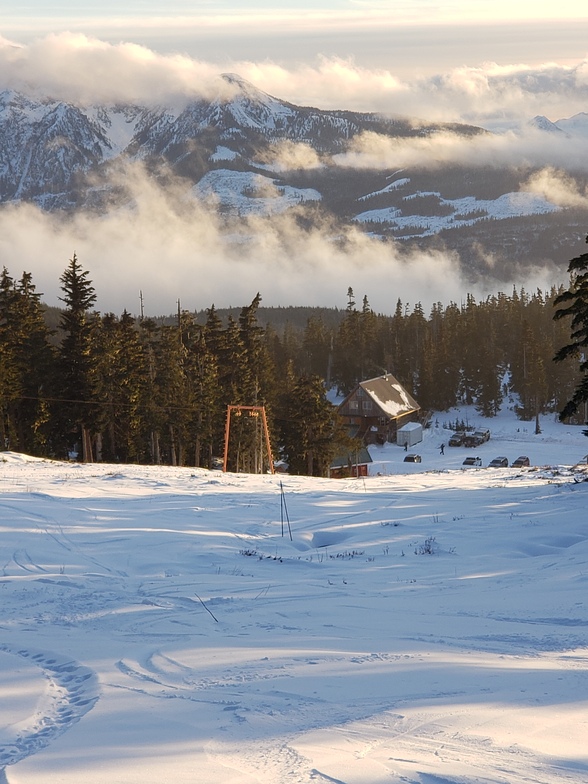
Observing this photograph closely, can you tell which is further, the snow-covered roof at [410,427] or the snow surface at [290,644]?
the snow-covered roof at [410,427]

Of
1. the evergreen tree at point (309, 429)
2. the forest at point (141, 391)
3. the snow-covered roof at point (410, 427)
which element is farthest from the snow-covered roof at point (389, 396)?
the evergreen tree at point (309, 429)

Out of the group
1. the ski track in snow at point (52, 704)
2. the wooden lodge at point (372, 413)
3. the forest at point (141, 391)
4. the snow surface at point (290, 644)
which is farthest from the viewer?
the wooden lodge at point (372, 413)

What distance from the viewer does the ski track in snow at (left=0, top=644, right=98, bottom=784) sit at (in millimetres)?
5855

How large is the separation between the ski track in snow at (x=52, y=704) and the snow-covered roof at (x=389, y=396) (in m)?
Result: 75.3

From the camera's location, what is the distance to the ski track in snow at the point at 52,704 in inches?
231

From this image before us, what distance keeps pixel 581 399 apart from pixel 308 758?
70.2 ft

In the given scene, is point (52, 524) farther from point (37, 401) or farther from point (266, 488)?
point (37, 401)

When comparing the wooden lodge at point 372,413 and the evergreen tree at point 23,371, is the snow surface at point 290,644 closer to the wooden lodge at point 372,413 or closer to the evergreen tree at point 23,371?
the evergreen tree at point 23,371

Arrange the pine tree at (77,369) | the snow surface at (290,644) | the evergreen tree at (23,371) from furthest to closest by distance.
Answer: the evergreen tree at (23,371) < the pine tree at (77,369) < the snow surface at (290,644)

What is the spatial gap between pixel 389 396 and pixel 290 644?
7803 cm

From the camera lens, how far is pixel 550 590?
1041cm

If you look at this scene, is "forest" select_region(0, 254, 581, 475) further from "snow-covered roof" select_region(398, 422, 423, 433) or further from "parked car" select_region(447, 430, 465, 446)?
"parked car" select_region(447, 430, 465, 446)

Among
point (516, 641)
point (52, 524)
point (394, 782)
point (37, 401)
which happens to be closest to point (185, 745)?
point (394, 782)

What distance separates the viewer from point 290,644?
27.1 feet
